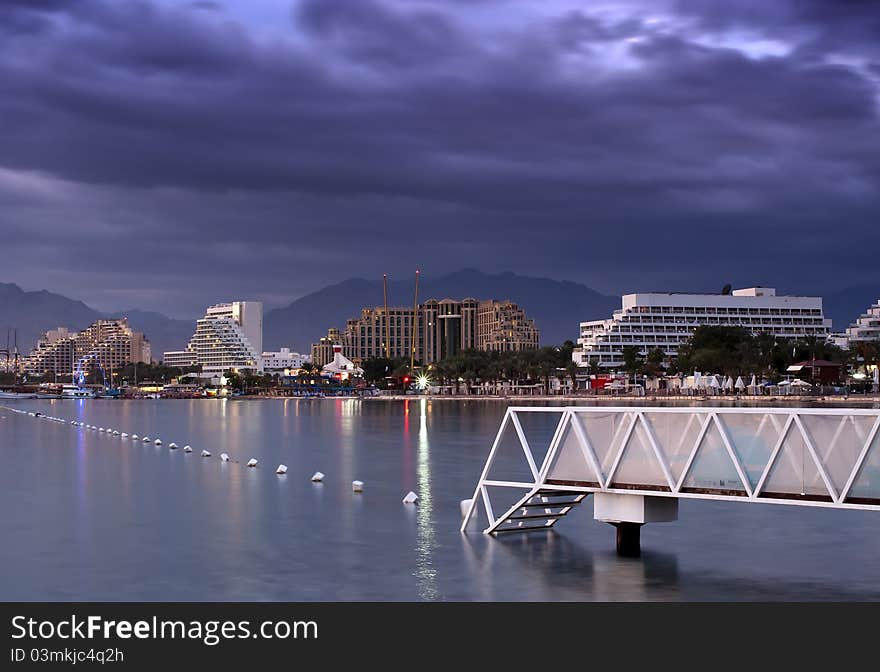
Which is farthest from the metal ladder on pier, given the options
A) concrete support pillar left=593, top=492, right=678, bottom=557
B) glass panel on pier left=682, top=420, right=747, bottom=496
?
glass panel on pier left=682, top=420, right=747, bottom=496

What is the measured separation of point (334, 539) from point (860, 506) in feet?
49.3

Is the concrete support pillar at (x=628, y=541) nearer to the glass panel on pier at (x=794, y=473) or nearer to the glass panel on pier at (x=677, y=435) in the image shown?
the glass panel on pier at (x=677, y=435)

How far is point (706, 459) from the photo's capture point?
82.9 ft

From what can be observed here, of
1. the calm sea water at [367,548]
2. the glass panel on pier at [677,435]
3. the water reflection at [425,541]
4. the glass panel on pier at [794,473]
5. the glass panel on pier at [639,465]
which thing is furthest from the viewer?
the glass panel on pier at [639,465]

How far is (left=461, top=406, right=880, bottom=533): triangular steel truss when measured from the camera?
76.9 feet

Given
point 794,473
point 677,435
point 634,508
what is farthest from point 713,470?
point 634,508

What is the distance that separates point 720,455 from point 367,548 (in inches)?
401

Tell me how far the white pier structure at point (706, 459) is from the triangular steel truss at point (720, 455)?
2cm

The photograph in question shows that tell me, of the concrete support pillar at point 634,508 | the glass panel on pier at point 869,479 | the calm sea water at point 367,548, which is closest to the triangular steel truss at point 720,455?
the glass panel on pier at point 869,479

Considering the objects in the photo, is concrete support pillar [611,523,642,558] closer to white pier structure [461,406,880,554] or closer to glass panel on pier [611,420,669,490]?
white pier structure [461,406,880,554]

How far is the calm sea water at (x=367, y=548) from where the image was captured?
82.9 ft

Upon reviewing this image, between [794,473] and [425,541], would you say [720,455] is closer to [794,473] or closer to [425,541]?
[794,473]
